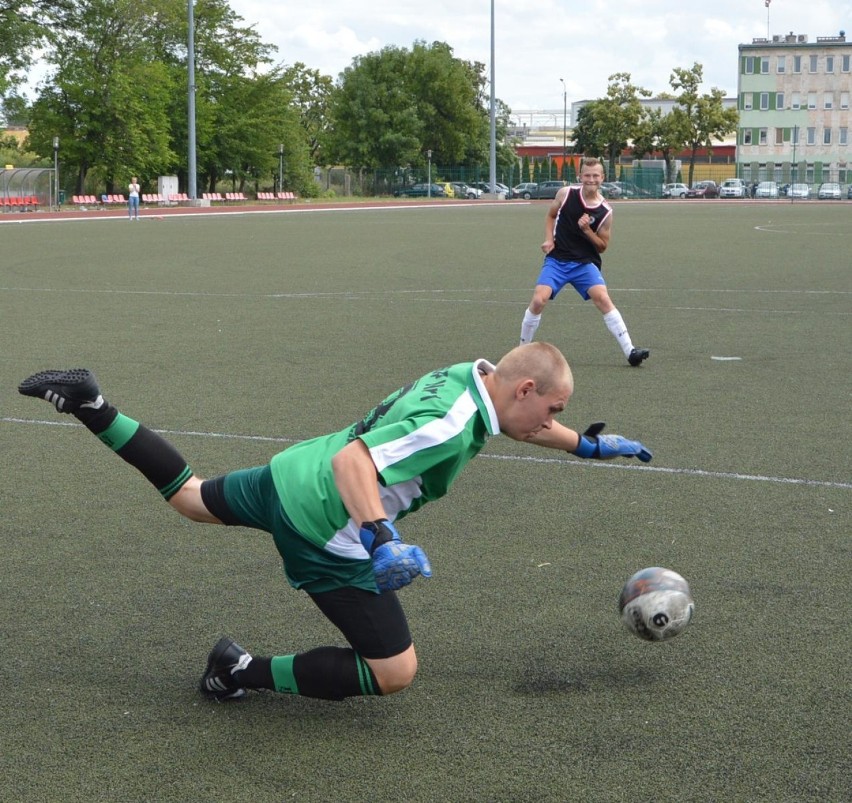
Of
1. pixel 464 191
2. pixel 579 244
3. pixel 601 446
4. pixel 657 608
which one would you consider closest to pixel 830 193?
pixel 464 191

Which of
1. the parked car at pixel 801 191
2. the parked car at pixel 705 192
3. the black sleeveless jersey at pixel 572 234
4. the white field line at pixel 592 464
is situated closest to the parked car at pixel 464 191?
the parked car at pixel 705 192

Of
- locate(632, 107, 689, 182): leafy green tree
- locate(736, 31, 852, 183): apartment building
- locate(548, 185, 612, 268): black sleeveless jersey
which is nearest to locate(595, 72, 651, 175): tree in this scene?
locate(632, 107, 689, 182): leafy green tree

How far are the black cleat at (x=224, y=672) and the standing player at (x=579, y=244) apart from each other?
24.3 ft

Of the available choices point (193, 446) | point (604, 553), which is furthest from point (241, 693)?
point (193, 446)

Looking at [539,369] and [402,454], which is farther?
[539,369]

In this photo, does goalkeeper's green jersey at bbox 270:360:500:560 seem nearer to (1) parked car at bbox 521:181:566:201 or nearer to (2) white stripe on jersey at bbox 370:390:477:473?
(2) white stripe on jersey at bbox 370:390:477:473

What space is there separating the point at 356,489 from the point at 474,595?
1.72 m

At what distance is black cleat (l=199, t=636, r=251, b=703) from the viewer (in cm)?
406

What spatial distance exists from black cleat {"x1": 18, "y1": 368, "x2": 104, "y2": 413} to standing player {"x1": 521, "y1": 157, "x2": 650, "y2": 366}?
7.26 meters

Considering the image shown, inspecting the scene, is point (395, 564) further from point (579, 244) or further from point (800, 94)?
point (800, 94)

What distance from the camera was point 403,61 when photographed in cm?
10288

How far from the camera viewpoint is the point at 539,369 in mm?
3648

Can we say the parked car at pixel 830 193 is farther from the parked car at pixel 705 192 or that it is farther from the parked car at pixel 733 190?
the parked car at pixel 705 192

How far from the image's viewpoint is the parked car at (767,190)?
89.6m
